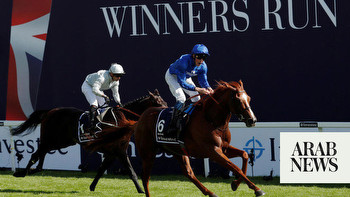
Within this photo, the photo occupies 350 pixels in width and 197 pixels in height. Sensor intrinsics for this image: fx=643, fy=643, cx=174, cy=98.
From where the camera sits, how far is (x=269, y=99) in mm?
9727

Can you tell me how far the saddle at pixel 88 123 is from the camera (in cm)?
872

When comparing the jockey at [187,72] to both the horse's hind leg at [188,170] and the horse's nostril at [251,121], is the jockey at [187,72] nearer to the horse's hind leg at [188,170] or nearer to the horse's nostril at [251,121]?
the horse's hind leg at [188,170]

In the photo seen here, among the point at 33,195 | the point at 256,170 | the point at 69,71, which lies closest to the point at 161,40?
the point at 69,71

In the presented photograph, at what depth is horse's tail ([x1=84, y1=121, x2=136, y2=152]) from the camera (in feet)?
26.5

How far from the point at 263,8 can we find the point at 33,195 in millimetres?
4325

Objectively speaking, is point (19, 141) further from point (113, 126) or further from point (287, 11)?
point (287, 11)

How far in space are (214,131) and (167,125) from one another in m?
0.67

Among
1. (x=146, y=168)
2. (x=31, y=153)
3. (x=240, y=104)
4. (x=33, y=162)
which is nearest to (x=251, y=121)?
(x=240, y=104)

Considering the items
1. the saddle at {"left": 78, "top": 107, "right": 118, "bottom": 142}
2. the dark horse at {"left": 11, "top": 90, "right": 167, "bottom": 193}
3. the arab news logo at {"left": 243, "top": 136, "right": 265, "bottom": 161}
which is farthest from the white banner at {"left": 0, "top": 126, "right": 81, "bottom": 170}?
the arab news logo at {"left": 243, "top": 136, "right": 265, "bottom": 161}

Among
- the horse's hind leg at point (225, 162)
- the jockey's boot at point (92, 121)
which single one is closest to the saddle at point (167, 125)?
the horse's hind leg at point (225, 162)

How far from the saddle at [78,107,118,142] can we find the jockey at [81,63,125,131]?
0.07m

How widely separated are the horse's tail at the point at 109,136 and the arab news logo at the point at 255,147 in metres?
2.16

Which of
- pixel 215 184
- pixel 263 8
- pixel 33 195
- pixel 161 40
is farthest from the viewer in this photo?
pixel 161 40

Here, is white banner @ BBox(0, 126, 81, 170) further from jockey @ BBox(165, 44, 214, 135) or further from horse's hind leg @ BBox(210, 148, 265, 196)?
horse's hind leg @ BBox(210, 148, 265, 196)
